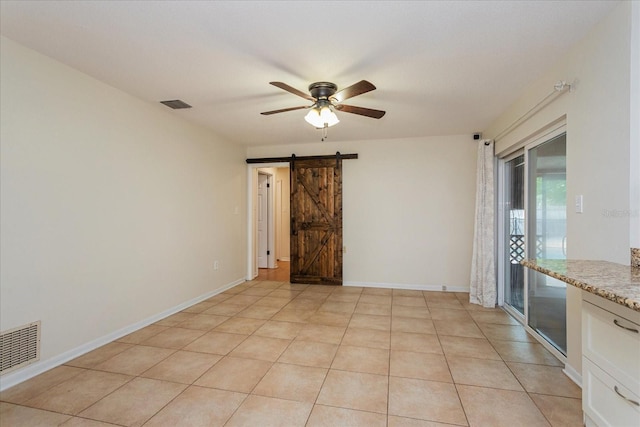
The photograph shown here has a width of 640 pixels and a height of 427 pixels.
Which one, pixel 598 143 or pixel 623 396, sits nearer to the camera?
pixel 623 396

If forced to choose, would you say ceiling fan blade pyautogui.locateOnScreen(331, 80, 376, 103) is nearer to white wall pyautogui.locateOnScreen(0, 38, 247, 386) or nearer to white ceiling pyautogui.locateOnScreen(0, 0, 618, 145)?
white ceiling pyautogui.locateOnScreen(0, 0, 618, 145)

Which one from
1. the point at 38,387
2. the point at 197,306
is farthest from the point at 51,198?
the point at 197,306

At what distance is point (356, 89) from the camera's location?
2352 mm

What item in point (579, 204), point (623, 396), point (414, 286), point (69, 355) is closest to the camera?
point (623, 396)

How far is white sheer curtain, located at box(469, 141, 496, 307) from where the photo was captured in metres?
3.91

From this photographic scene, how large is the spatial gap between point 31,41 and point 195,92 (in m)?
1.20

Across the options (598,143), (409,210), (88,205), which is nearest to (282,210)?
(409,210)

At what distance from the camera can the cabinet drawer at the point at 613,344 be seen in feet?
4.04

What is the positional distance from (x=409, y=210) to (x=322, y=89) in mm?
2844

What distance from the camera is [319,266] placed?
17.1 ft

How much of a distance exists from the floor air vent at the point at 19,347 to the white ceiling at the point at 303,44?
6.95ft

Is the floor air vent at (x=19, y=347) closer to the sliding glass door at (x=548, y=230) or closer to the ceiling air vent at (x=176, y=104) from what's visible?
the ceiling air vent at (x=176, y=104)

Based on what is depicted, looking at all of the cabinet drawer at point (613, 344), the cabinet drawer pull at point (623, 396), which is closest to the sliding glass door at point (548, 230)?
the cabinet drawer at point (613, 344)

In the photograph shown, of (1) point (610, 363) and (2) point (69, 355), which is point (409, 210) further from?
(2) point (69, 355)
